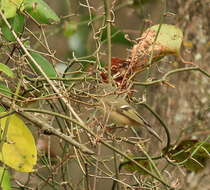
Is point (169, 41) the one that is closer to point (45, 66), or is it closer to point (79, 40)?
point (45, 66)

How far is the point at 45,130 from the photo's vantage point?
1627 mm

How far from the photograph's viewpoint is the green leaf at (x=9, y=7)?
174 cm

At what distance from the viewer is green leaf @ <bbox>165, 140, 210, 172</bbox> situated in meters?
1.78

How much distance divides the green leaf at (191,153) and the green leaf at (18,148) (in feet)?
1.28

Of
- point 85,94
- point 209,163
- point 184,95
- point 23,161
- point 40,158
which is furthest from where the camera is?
point 184,95

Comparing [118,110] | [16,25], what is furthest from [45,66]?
[118,110]

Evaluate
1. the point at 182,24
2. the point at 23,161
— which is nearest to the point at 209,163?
the point at 182,24

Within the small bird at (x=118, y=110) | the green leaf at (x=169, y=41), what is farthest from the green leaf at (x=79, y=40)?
the small bird at (x=118, y=110)

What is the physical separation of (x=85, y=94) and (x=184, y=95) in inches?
60.8

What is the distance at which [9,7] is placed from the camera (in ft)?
5.73

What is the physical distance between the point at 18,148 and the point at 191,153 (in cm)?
48

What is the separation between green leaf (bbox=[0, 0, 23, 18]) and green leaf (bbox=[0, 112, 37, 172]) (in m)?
0.28

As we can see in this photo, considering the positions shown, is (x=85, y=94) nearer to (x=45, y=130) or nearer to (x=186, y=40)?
(x=45, y=130)

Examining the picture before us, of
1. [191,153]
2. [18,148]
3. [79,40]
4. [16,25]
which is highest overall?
[16,25]
